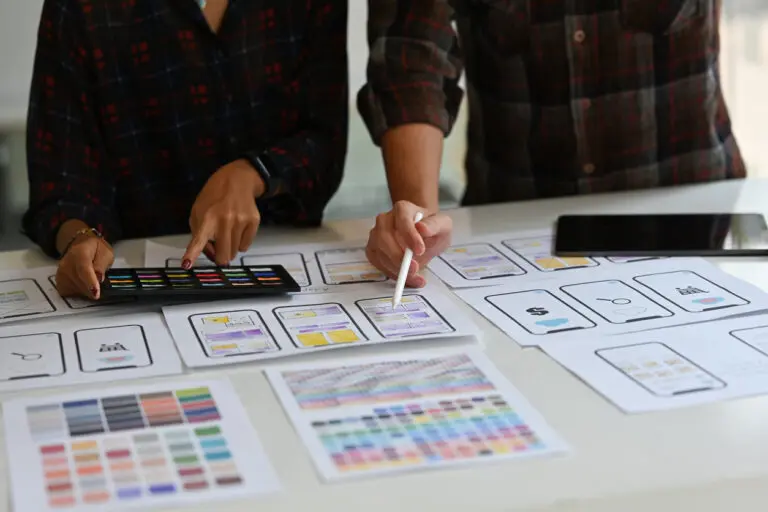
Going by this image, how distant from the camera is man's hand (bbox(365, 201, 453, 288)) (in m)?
1.07

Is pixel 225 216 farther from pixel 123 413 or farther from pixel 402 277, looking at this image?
pixel 123 413

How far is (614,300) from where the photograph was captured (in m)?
1.02

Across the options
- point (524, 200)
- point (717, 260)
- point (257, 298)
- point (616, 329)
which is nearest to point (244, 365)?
point (257, 298)

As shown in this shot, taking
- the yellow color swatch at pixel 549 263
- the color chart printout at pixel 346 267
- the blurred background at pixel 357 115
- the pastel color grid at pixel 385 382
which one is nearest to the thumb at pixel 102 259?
the color chart printout at pixel 346 267

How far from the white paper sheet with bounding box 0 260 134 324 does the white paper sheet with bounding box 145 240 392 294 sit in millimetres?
118

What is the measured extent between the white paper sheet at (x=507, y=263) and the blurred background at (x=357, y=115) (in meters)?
1.10

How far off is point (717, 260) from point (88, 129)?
0.76 m

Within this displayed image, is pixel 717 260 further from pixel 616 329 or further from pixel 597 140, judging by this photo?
pixel 597 140

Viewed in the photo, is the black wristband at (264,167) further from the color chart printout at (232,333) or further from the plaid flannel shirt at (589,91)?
the color chart printout at (232,333)

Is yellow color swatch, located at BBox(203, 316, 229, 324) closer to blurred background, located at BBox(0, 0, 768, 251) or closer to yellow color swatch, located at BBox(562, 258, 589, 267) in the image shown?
yellow color swatch, located at BBox(562, 258, 589, 267)

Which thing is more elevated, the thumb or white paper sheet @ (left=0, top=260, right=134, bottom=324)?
the thumb

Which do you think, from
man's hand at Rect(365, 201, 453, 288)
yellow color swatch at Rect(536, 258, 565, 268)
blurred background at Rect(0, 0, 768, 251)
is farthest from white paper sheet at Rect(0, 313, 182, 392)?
blurred background at Rect(0, 0, 768, 251)

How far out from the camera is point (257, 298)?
1.04 metres

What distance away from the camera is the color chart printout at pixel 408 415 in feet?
2.36
